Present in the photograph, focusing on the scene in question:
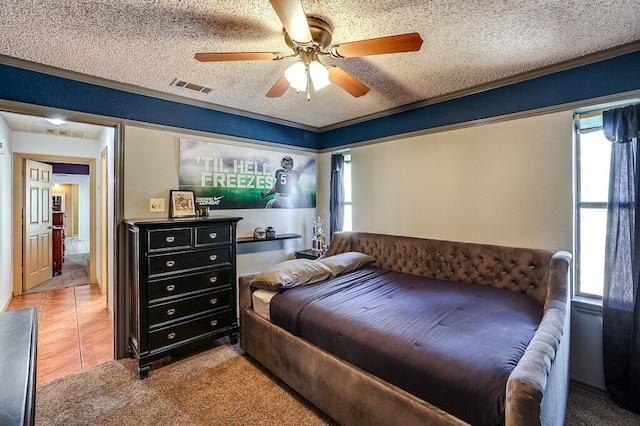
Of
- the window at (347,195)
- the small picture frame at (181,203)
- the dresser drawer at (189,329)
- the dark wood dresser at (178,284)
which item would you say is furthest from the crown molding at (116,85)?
the dresser drawer at (189,329)

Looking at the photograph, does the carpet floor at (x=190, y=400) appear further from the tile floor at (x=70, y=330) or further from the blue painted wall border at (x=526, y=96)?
the blue painted wall border at (x=526, y=96)

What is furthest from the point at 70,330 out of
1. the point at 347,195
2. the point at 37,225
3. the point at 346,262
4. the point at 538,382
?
the point at 538,382

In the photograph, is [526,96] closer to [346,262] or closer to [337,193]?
[346,262]

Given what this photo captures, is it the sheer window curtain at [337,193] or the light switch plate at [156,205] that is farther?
the sheer window curtain at [337,193]

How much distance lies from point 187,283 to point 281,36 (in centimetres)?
222

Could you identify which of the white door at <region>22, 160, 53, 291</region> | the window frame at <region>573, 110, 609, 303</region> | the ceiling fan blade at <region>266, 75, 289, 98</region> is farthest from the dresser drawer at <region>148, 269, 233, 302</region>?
the white door at <region>22, 160, 53, 291</region>

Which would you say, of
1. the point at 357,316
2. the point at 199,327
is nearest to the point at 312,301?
the point at 357,316

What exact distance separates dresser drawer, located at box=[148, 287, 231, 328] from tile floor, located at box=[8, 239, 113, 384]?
822 mm

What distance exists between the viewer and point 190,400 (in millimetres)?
2266

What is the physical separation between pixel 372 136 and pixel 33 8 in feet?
10.5

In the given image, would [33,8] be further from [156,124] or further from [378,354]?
[378,354]

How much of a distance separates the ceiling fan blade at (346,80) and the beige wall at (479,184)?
1.37 metres

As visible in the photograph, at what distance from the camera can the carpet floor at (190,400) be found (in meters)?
2.07

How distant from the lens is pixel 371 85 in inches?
116
